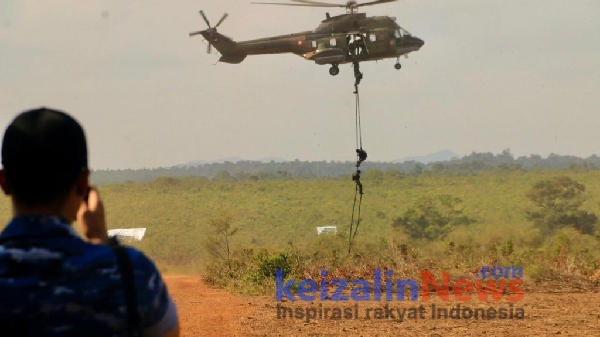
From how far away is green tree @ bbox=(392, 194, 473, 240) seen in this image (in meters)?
39.1

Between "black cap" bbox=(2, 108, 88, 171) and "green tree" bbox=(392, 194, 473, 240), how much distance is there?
3679cm

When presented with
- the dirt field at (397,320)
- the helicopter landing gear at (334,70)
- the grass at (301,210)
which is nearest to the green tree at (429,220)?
the grass at (301,210)

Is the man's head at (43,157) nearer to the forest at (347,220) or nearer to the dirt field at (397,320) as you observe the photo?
the dirt field at (397,320)

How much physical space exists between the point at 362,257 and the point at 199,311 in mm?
5112

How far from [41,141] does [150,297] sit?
46 cm

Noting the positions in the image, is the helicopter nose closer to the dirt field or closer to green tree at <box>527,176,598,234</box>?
the dirt field

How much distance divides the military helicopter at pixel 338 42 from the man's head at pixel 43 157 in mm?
14926

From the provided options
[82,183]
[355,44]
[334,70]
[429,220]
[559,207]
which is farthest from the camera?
[559,207]

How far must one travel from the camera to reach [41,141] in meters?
1.86

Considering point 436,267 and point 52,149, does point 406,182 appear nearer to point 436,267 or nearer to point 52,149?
point 436,267

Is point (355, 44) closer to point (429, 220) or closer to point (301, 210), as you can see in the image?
point (429, 220)

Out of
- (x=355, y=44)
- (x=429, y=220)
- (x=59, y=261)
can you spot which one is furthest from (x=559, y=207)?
(x=59, y=261)

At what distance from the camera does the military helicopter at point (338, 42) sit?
57.3 ft

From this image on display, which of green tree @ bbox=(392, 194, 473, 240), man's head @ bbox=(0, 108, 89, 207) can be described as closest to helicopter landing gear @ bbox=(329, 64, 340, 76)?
man's head @ bbox=(0, 108, 89, 207)
